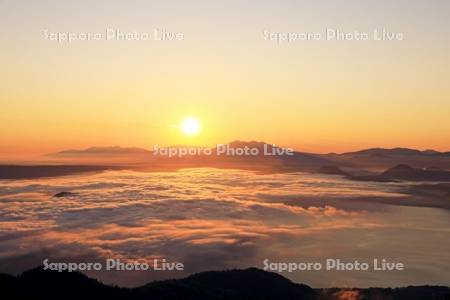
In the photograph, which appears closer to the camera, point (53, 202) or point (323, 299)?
point (323, 299)

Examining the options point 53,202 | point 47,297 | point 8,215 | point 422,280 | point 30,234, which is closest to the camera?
point 47,297

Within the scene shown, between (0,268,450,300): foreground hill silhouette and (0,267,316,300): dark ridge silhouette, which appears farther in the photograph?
(0,268,450,300): foreground hill silhouette

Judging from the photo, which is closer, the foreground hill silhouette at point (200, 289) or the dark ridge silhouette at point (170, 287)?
the dark ridge silhouette at point (170, 287)

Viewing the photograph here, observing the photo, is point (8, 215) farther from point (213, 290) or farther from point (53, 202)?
point (213, 290)

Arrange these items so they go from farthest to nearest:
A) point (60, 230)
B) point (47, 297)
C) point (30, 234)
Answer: point (60, 230) → point (30, 234) → point (47, 297)

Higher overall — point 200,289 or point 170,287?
point 170,287

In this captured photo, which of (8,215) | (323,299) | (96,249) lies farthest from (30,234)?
(323,299)

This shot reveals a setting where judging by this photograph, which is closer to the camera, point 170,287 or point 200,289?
point 170,287

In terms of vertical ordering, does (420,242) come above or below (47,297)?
below
